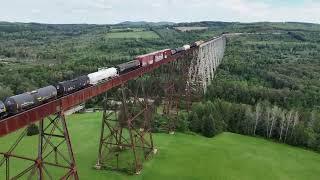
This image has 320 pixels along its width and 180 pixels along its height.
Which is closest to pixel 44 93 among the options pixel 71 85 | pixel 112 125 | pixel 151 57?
pixel 71 85

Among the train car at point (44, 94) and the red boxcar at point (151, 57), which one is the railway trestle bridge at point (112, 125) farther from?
the train car at point (44, 94)

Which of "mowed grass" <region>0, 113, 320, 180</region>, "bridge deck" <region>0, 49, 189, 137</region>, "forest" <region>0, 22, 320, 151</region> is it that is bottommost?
"mowed grass" <region>0, 113, 320, 180</region>

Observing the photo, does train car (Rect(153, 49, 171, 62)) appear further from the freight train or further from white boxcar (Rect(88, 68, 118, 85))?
white boxcar (Rect(88, 68, 118, 85))

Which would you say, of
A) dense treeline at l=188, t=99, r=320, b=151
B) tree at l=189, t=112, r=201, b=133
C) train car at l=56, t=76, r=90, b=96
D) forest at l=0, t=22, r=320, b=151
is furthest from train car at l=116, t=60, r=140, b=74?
dense treeline at l=188, t=99, r=320, b=151

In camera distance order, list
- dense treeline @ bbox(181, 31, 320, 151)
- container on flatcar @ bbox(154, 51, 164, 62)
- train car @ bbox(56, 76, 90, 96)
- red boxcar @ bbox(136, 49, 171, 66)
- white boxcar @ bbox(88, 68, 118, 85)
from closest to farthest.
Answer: train car @ bbox(56, 76, 90, 96), white boxcar @ bbox(88, 68, 118, 85), red boxcar @ bbox(136, 49, 171, 66), container on flatcar @ bbox(154, 51, 164, 62), dense treeline @ bbox(181, 31, 320, 151)

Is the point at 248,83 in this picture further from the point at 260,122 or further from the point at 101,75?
the point at 101,75

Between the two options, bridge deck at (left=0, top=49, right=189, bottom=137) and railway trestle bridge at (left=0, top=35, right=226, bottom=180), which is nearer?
bridge deck at (left=0, top=49, right=189, bottom=137)

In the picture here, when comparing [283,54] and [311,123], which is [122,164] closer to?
[311,123]
